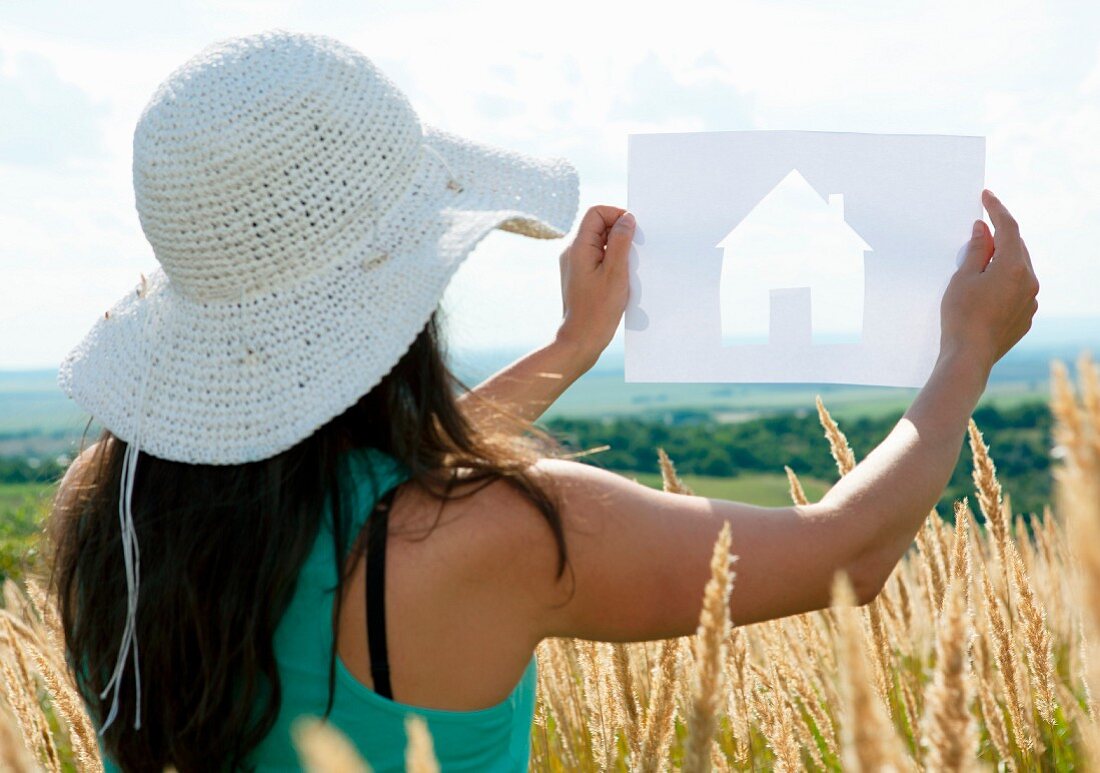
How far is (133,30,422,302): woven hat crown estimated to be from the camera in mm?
1265

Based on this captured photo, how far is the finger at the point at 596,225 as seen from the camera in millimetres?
1836

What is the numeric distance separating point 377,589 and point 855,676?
2.17 ft

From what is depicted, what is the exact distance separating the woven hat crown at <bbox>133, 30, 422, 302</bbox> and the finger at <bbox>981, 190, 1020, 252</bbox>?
0.88 metres

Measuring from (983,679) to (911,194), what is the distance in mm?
766

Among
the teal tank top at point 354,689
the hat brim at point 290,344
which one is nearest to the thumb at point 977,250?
the hat brim at point 290,344

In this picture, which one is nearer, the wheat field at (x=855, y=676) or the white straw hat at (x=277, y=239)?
the wheat field at (x=855, y=676)

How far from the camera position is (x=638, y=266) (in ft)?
6.06

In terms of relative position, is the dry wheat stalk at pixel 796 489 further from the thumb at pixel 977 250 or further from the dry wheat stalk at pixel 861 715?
the dry wheat stalk at pixel 861 715

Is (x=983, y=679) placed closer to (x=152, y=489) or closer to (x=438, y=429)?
(x=438, y=429)

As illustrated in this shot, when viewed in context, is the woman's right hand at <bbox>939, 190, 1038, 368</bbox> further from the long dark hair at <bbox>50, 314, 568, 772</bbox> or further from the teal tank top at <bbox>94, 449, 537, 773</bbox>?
the teal tank top at <bbox>94, 449, 537, 773</bbox>

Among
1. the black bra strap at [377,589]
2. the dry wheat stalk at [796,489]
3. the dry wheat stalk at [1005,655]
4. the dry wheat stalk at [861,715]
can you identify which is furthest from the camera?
the dry wheat stalk at [796,489]

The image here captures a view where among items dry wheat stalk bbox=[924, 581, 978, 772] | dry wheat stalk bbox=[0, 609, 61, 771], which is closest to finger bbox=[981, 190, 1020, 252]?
dry wheat stalk bbox=[924, 581, 978, 772]

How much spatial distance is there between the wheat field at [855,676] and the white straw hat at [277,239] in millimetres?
383

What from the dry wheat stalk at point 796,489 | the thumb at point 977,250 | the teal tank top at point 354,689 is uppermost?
the thumb at point 977,250
